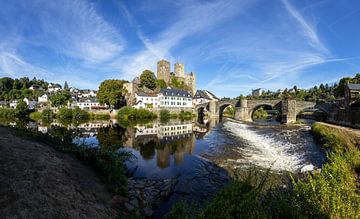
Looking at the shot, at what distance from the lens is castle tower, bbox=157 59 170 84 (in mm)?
86769

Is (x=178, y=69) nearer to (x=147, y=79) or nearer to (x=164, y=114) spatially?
(x=147, y=79)

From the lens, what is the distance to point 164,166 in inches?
535

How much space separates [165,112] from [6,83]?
373ft

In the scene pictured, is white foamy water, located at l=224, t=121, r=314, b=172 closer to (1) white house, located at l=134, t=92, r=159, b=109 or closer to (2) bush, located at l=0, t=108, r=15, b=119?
(1) white house, located at l=134, t=92, r=159, b=109

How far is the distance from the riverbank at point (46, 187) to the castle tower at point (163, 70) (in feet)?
262

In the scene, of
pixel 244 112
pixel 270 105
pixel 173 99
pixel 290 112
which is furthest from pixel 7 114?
pixel 290 112

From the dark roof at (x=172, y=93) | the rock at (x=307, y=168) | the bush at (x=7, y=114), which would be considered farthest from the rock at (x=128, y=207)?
the bush at (x=7, y=114)

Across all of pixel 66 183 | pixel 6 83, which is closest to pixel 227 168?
pixel 66 183

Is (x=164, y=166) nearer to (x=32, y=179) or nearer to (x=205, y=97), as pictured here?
(x=32, y=179)

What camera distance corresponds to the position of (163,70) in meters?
86.9

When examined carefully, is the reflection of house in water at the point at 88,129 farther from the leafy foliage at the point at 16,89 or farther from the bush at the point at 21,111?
the leafy foliage at the point at 16,89

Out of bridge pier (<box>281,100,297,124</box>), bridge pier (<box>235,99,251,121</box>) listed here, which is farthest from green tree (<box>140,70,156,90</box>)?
bridge pier (<box>281,100,297,124</box>)

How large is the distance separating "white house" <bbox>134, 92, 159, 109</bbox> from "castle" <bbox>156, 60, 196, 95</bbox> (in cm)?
2210

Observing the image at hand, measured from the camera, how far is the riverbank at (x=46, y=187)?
4.96 m
